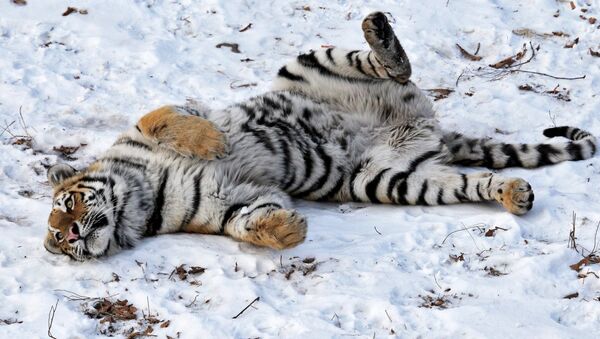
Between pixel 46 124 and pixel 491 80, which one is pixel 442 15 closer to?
pixel 491 80

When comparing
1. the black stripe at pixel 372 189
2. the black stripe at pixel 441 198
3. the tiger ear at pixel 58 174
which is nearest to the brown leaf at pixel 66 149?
the tiger ear at pixel 58 174

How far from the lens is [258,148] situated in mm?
5207

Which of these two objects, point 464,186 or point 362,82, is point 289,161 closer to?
point 362,82

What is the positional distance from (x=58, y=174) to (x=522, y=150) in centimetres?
301

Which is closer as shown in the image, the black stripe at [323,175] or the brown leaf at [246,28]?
the black stripe at [323,175]

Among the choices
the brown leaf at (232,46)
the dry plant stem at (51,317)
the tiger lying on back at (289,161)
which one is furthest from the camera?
the brown leaf at (232,46)

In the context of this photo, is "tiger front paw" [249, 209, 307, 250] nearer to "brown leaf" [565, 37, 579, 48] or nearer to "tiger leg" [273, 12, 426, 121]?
"tiger leg" [273, 12, 426, 121]

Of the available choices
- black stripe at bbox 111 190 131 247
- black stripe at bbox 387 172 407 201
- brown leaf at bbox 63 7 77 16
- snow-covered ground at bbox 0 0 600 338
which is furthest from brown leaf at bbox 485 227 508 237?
brown leaf at bbox 63 7 77 16

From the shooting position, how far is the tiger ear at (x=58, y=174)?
5.03m

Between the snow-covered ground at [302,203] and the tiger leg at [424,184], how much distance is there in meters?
0.10

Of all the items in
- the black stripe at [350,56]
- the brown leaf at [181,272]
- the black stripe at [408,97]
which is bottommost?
the brown leaf at [181,272]

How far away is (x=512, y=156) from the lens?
559 cm

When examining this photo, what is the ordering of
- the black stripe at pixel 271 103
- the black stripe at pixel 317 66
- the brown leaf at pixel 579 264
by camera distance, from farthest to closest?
the black stripe at pixel 317 66
the black stripe at pixel 271 103
the brown leaf at pixel 579 264

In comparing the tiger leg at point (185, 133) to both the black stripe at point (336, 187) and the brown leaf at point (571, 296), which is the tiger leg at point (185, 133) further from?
the brown leaf at point (571, 296)
